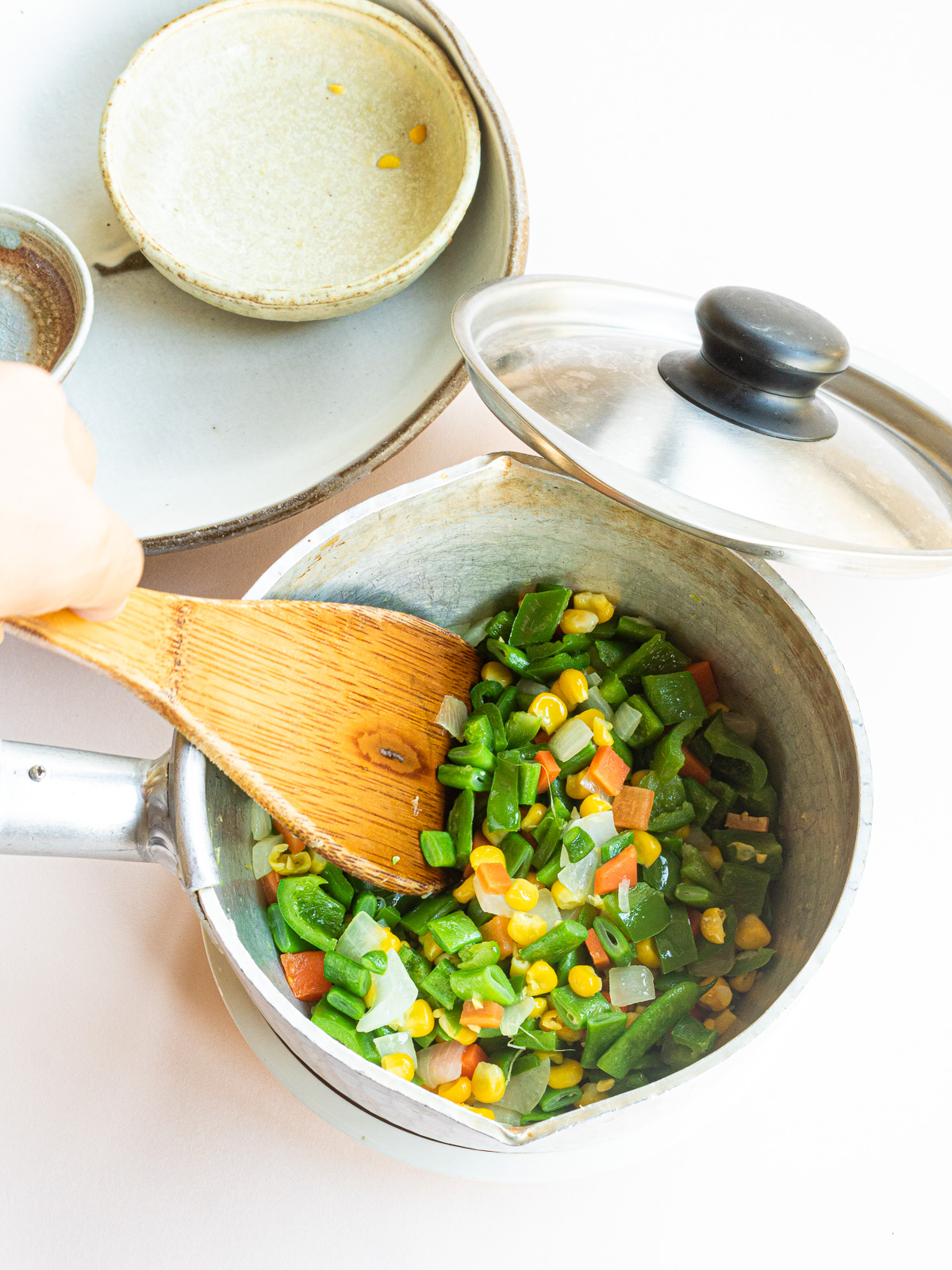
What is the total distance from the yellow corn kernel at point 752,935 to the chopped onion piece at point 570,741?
Result: 249 mm

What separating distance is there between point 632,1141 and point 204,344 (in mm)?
1097

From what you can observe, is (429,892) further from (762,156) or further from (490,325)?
(762,156)

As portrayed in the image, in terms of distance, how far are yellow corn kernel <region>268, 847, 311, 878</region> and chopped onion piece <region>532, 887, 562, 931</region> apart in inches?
9.8

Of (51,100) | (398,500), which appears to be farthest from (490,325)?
(51,100)

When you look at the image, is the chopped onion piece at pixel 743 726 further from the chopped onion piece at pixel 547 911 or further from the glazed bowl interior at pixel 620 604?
the chopped onion piece at pixel 547 911

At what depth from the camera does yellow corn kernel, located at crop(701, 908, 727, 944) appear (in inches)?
38.5

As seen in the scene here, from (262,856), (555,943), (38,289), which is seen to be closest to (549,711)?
(555,943)

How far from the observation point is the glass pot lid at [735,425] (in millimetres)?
746

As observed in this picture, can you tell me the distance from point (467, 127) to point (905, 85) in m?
0.95

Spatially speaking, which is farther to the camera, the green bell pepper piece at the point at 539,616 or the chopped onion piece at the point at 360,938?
the green bell pepper piece at the point at 539,616

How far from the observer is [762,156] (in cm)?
156

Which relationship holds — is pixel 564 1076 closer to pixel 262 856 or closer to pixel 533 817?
pixel 533 817

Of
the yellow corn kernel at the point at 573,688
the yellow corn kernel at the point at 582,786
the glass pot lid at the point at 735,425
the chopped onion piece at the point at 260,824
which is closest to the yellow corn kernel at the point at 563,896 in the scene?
the yellow corn kernel at the point at 582,786

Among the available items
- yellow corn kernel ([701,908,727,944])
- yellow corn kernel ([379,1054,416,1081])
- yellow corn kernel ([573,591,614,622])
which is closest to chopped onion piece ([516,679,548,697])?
yellow corn kernel ([573,591,614,622])
